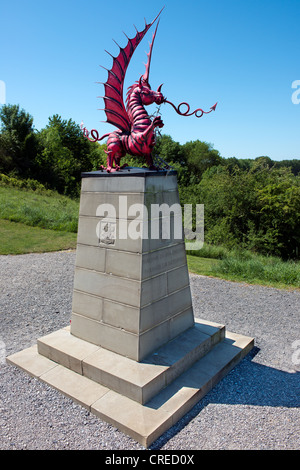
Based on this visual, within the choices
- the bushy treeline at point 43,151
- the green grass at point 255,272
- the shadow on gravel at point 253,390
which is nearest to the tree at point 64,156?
the bushy treeline at point 43,151

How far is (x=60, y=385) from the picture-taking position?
13.7 feet

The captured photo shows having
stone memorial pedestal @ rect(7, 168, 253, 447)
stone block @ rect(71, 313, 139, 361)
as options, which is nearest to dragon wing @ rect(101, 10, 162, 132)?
stone memorial pedestal @ rect(7, 168, 253, 447)

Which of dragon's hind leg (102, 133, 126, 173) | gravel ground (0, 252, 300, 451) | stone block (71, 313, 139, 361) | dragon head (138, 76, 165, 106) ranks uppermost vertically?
dragon head (138, 76, 165, 106)

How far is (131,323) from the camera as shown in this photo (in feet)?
13.7

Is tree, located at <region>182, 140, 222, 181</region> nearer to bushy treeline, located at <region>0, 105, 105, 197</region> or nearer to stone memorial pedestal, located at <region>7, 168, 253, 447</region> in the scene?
bushy treeline, located at <region>0, 105, 105, 197</region>

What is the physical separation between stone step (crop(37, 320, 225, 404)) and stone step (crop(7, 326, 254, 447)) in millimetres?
76

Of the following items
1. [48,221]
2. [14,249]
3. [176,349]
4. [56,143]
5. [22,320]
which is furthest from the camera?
[56,143]

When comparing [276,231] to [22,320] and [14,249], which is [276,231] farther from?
[22,320]

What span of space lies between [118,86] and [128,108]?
349 millimetres

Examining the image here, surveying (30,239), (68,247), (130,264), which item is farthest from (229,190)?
(130,264)

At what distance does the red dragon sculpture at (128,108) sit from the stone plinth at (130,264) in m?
0.36

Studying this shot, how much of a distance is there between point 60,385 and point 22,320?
267 cm

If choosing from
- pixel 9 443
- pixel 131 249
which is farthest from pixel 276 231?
pixel 9 443

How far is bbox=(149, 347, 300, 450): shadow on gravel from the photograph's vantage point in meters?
4.00
